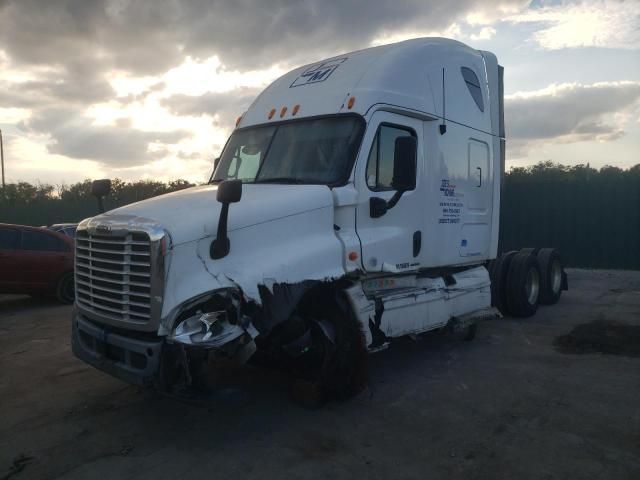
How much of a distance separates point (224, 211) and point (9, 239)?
837cm

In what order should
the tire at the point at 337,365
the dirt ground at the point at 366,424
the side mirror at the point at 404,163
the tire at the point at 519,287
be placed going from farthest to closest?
the tire at the point at 519,287, the side mirror at the point at 404,163, the tire at the point at 337,365, the dirt ground at the point at 366,424

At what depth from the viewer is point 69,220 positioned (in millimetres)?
27750

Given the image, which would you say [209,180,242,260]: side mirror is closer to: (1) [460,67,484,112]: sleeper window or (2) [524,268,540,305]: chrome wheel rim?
(1) [460,67,484,112]: sleeper window

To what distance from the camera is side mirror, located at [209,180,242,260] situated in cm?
405

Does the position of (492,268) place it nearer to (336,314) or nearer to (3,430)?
(336,314)

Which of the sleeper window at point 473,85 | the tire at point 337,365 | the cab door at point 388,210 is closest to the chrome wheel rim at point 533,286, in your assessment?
the sleeper window at point 473,85

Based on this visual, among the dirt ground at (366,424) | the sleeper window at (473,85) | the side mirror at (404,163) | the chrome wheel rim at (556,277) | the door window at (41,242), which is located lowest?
the dirt ground at (366,424)

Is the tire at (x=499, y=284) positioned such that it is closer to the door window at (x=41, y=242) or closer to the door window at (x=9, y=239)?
the door window at (x=41, y=242)

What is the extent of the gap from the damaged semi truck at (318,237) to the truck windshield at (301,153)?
0.6 inches

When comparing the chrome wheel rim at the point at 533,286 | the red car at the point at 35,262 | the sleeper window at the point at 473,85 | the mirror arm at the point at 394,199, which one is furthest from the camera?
the red car at the point at 35,262

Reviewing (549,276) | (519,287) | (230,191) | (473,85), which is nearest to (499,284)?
(519,287)

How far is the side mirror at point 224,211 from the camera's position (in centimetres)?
405

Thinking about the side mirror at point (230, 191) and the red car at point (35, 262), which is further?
the red car at point (35, 262)

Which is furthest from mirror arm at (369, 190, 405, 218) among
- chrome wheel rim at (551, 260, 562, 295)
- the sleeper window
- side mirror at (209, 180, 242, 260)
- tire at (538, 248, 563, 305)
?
chrome wheel rim at (551, 260, 562, 295)
